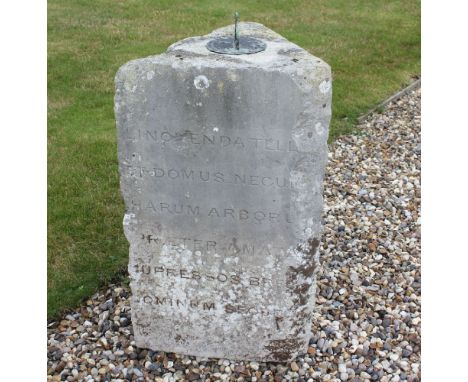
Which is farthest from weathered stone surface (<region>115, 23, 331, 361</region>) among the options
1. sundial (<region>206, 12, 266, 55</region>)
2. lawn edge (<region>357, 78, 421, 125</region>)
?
lawn edge (<region>357, 78, 421, 125</region>)

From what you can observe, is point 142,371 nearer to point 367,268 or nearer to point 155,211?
point 155,211

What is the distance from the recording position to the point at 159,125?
152 inches

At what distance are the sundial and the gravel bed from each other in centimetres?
227

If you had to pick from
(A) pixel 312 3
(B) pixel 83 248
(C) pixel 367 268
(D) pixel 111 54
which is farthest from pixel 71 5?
(C) pixel 367 268

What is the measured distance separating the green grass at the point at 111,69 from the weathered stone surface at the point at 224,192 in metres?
1.28

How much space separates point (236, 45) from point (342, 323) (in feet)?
7.95

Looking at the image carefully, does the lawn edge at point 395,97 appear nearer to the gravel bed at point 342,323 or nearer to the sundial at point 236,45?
the gravel bed at point 342,323

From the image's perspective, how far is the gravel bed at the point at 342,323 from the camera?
4.50 metres

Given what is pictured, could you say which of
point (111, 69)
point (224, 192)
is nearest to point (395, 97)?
point (111, 69)

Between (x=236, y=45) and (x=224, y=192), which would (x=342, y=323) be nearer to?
(x=224, y=192)

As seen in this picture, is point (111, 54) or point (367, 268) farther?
point (111, 54)

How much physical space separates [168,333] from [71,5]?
10.3 m

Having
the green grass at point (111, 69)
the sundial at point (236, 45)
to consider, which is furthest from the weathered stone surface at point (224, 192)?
the green grass at point (111, 69)

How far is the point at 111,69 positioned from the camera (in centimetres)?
983
